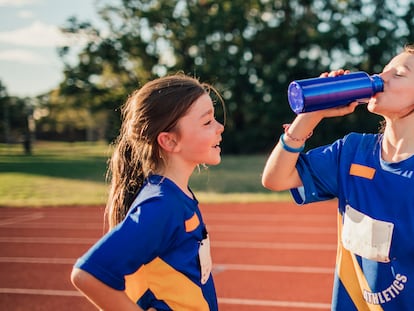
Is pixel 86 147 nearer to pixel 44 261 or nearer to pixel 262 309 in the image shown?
pixel 44 261

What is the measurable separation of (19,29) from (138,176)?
3.58m

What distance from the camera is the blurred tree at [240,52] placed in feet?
92.9

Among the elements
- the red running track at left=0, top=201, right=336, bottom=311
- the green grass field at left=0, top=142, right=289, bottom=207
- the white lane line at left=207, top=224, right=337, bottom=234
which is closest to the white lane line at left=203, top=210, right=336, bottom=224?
the red running track at left=0, top=201, right=336, bottom=311

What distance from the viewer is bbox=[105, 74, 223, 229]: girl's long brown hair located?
69.5 inches

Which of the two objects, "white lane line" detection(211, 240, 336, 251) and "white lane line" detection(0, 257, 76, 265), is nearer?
"white lane line" detection(0, 257, 76, 265)

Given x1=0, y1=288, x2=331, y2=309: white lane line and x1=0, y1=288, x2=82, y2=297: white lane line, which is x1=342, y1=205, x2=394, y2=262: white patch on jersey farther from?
x1=0, y1=288, x2=82, y2=297: white lane line

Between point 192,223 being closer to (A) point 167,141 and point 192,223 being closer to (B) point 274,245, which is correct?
(A) point 167,141

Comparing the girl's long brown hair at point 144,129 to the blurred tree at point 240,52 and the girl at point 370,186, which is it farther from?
the blurred tree at point 240,52

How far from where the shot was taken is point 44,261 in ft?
21.0

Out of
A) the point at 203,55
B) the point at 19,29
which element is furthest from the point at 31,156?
the point at 203,55

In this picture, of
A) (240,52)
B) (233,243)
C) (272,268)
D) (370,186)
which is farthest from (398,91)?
(240,52)

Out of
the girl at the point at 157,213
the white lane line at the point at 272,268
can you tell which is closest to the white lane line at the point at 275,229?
the white lane line at the point at 272,268

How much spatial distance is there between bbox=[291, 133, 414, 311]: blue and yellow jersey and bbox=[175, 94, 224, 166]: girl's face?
0.37 m

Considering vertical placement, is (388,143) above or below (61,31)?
below
